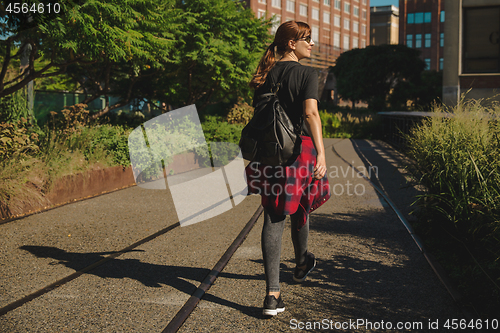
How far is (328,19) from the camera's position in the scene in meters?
78.4

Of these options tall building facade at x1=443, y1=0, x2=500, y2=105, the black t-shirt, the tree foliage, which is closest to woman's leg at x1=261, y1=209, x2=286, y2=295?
the black t-shirt

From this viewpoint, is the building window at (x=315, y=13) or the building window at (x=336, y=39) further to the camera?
the building window at (x=336, y=39)

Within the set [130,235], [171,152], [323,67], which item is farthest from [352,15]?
[130,235]

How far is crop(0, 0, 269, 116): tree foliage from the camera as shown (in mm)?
8647

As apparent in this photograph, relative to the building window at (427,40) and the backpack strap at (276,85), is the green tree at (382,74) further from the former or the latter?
the building window at (427,40)

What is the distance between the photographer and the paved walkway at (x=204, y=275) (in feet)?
10.0

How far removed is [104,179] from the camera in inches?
336

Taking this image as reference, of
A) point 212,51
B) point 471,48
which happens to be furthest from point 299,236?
point 471,48

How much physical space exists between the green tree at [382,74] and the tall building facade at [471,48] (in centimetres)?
2031

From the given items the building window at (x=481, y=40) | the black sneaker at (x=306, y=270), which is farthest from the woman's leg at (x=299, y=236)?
the building window at (x=481, y=40)

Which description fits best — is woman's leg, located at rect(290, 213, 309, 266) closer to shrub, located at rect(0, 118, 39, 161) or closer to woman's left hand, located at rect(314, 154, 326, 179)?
woman's left hand, located at rect(314, 154, 326, 179)

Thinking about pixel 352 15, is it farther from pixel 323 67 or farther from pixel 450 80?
pixel 450 80

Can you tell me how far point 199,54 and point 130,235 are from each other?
32.8 feet

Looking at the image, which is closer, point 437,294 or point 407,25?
point 437,294
